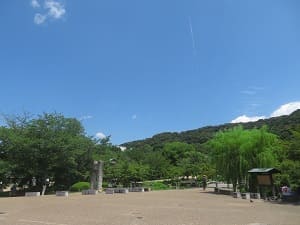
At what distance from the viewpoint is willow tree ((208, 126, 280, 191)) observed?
27125 mm

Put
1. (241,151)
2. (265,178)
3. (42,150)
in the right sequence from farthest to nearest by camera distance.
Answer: (42,150) → (241,151) → (265,178)

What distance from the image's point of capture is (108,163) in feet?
138

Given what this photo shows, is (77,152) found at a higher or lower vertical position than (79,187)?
higher

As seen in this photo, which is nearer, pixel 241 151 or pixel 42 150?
pixel 241 151

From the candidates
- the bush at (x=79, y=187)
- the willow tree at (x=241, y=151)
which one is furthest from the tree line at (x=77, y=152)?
the bush at (x=79, y=187)

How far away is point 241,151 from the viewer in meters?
28.6

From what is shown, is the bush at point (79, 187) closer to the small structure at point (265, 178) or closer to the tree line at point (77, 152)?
the tree line at point (77, 152)

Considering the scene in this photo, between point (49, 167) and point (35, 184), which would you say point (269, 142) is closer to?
point (49, 167)

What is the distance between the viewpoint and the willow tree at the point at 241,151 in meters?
27.1

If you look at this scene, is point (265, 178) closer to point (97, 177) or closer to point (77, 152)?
point (97, 177)

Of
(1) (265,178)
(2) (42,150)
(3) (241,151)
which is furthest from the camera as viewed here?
(2) (42,150)

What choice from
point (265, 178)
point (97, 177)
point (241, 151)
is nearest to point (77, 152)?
point (97, 177)

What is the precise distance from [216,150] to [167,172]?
79.6 feet

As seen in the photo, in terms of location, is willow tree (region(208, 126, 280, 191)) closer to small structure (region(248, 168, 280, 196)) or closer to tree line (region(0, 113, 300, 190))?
tree line (region(0, 113, 300, 190))
